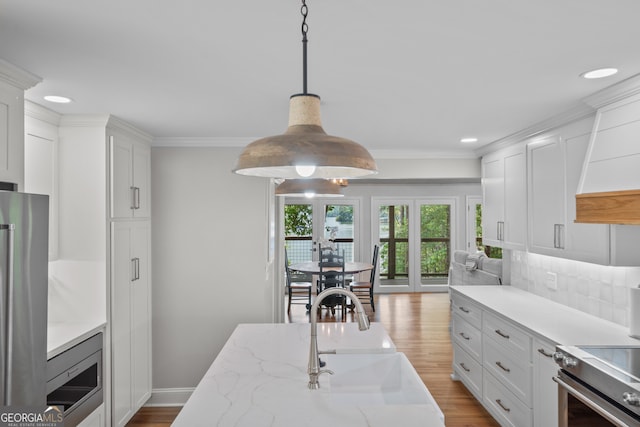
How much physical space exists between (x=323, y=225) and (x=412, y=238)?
1816 millimetres

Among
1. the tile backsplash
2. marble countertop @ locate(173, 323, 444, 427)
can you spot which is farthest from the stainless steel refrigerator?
the tile backsplash

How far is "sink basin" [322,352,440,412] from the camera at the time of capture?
213cm

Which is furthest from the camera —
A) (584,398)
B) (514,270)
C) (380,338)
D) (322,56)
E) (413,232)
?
(413,232)

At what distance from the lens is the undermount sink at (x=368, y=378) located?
2.13 m

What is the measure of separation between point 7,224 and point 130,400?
233 centimetres

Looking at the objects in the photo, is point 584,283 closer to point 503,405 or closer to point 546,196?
point 546,196

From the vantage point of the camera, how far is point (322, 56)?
5.98 feet

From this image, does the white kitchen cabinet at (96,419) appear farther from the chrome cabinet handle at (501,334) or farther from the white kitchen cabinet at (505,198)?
the white kitchen cabinet at (505,198)

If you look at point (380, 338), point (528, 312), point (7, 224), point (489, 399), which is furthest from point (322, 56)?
point (489, 399)

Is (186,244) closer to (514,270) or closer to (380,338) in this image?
(380,338)

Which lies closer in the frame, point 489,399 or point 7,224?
point 7,224

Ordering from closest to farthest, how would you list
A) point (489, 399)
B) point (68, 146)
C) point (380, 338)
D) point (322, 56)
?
point (322, 56) → point (380, 338) → point (68, 146) → point (489, 399)

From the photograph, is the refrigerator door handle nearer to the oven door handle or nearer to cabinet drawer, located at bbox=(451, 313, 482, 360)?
the oven door handle

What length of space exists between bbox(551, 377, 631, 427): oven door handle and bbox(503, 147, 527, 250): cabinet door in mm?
1453
